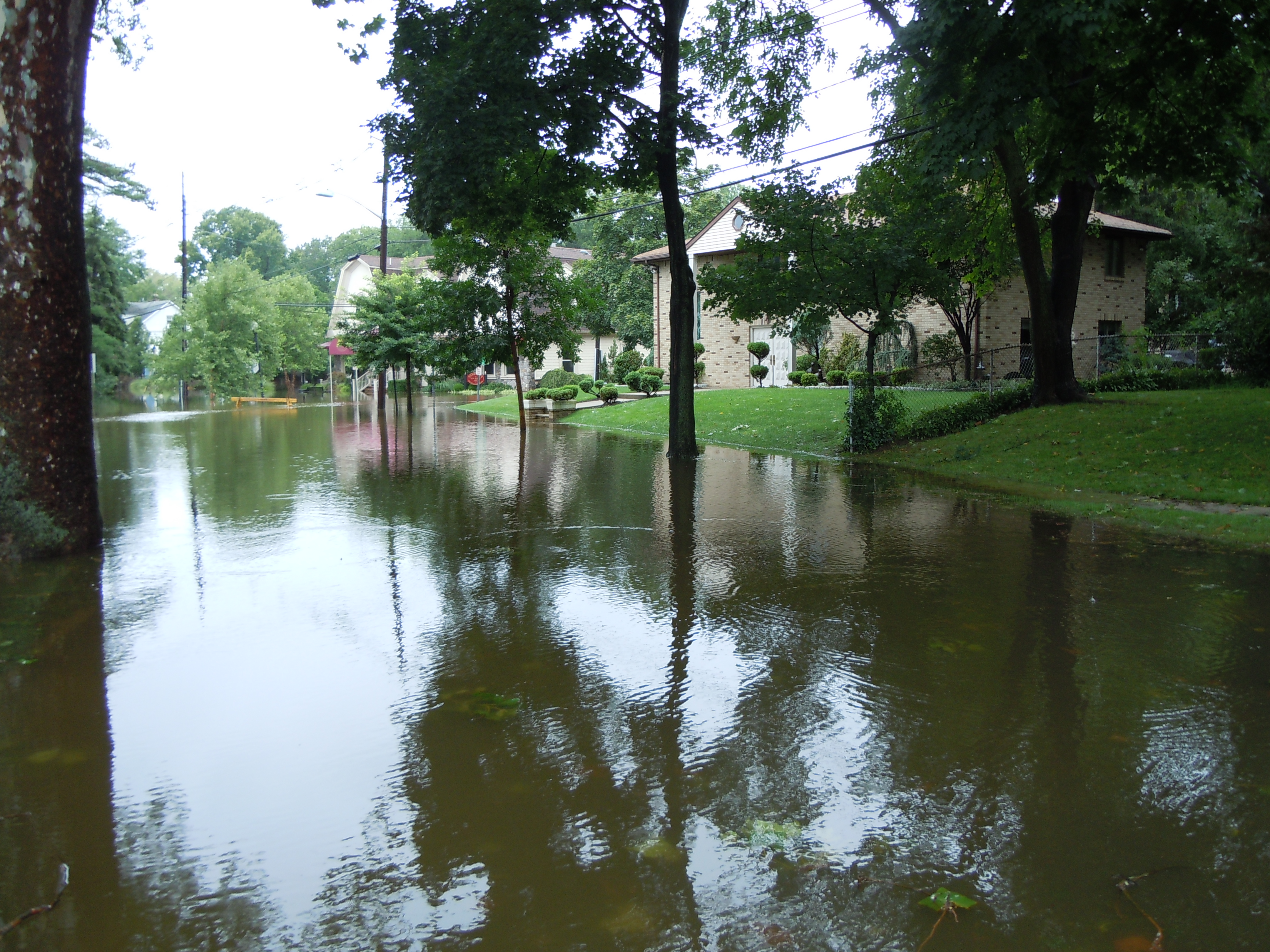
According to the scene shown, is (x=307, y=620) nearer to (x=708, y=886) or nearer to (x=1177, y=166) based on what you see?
(x=708, y=886)

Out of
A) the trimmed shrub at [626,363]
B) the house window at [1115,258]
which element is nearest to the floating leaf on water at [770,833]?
the house window at [1115,258]

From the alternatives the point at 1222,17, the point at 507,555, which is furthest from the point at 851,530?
the point at 1222,17

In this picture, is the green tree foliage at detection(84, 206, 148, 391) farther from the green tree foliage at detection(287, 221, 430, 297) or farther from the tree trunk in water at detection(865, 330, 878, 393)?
the green tree foliage at detection(287, 221, 430, 297)

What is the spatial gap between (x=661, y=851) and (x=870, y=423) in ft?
50.9

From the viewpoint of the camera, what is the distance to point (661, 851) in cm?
349

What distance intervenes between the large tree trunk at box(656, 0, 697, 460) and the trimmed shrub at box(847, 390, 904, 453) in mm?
3132

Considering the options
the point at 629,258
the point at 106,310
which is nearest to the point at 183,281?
the point at 106,310

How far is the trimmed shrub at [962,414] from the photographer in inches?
720

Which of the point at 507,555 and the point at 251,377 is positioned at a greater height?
the point at 251,377

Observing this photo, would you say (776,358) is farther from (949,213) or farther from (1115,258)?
(949,213)

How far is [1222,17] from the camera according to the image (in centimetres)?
1098

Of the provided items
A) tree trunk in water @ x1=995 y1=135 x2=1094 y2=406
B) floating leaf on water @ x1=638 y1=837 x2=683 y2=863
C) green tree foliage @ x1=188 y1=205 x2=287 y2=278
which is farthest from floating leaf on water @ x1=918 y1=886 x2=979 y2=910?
green tree foliage @ x1=188 y1=205 x2=287 y2=278

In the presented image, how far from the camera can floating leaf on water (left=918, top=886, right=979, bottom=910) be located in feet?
10.2

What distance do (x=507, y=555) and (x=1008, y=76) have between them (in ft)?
26.0
